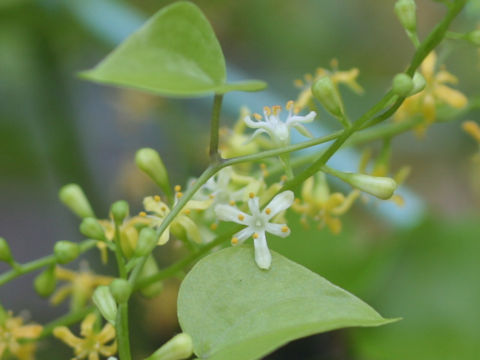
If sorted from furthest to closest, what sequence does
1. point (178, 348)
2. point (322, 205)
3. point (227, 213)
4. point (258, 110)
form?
point (258, 110), point (322, 205), point (227, 213), point (178, 348)

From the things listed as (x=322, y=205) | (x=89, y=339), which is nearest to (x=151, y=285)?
(x=89, y=339)

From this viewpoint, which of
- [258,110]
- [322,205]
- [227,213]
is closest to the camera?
[227,213]

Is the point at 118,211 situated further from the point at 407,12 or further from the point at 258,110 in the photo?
the point at 258,110

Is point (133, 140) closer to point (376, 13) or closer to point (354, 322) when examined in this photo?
point (376, 13)

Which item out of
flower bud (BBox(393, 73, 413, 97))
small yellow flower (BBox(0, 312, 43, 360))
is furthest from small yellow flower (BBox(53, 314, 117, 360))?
flower bud (BBox(393, 73, 413, 97))

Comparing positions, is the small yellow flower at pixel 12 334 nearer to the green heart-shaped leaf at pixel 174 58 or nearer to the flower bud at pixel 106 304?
the flower bud at pixel 106 304

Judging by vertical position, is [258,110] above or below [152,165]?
below

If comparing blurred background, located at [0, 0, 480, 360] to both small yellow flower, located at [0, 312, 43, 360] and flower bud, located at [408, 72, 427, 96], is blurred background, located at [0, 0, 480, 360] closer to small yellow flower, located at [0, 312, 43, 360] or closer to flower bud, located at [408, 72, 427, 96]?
flower bud, located at [408, 72, 427, 96]

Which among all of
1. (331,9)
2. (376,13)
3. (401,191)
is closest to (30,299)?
(401,191)
